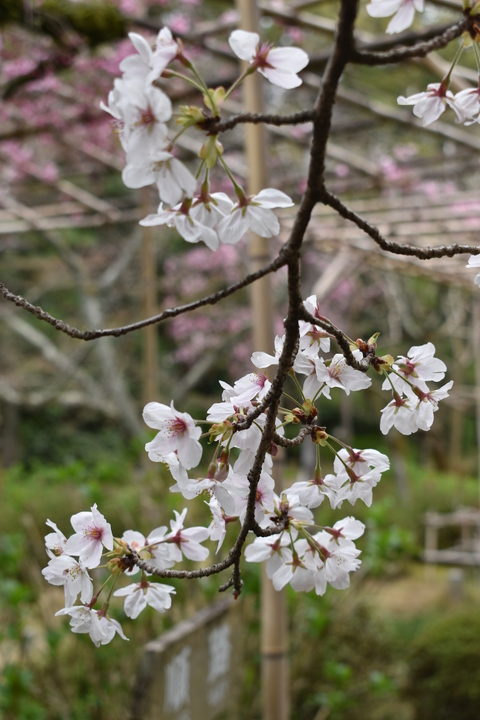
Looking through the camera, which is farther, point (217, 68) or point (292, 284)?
point (217, 68)

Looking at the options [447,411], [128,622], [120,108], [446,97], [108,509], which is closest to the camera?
[120,108]

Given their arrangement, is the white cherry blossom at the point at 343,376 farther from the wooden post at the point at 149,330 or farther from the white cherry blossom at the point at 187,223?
the wooden post at the point at 149,330

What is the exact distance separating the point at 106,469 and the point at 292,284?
6.94 feet

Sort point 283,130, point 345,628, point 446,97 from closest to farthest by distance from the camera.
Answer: point 446,97 < point 345,628 < point 283,130

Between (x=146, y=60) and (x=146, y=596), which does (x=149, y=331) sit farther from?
(x=146, y=60)

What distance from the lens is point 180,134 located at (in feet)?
1.11

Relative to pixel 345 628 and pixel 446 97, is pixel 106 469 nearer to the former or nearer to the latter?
pixel 345 628

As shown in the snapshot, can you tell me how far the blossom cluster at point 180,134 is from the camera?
1.03ft

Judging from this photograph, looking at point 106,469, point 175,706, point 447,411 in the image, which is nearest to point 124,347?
point 447,411

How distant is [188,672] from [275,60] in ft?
4.90

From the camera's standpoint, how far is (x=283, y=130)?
3.51 metres

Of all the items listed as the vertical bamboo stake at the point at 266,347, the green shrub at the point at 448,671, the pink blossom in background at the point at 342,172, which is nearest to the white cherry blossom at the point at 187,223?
the vertical bamboo stake at the point at 266,347

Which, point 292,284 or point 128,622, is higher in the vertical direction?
point 292,284

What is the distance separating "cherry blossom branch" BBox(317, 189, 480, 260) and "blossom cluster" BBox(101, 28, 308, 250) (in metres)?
0.03
